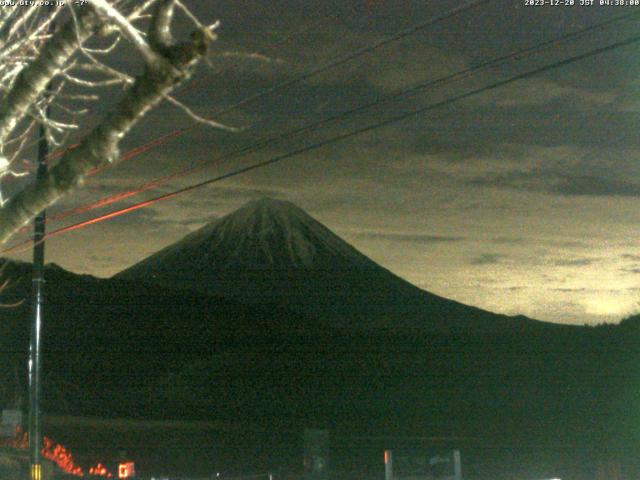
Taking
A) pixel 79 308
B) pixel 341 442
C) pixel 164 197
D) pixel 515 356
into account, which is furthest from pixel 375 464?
pixel 79 308

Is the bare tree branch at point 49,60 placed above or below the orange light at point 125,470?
above

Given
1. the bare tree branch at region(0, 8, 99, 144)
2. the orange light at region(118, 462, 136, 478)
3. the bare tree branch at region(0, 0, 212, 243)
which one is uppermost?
the bare tree branch at region(0, 8, 99, 144)

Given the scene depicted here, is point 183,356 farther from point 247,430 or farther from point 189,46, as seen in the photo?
point 189,46

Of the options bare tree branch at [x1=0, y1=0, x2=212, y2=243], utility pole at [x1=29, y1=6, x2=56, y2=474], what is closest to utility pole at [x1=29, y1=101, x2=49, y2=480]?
utility pole at [x1=29, y1=6, x2=56, y2=474]

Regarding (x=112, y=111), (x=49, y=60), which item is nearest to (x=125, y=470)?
(x=49, y=60)

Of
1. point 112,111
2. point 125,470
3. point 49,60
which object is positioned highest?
point 49,60

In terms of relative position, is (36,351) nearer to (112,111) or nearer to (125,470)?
(125,470)

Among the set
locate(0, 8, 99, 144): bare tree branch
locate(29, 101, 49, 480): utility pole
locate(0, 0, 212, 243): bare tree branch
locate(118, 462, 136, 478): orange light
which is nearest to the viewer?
locate(0, 0, 212, 243): bare tree branch

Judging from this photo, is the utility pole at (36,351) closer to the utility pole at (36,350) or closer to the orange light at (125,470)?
the utility pole at (36,350)

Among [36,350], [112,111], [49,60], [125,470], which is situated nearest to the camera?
[112,111]

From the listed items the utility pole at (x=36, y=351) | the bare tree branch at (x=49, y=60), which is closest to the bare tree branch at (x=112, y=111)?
the bare tree branch at (x=49, y=60)

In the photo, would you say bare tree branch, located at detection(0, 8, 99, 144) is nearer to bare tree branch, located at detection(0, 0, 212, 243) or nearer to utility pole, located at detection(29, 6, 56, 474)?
bare tree branch, located at detection(0, 0, 212, 243)
